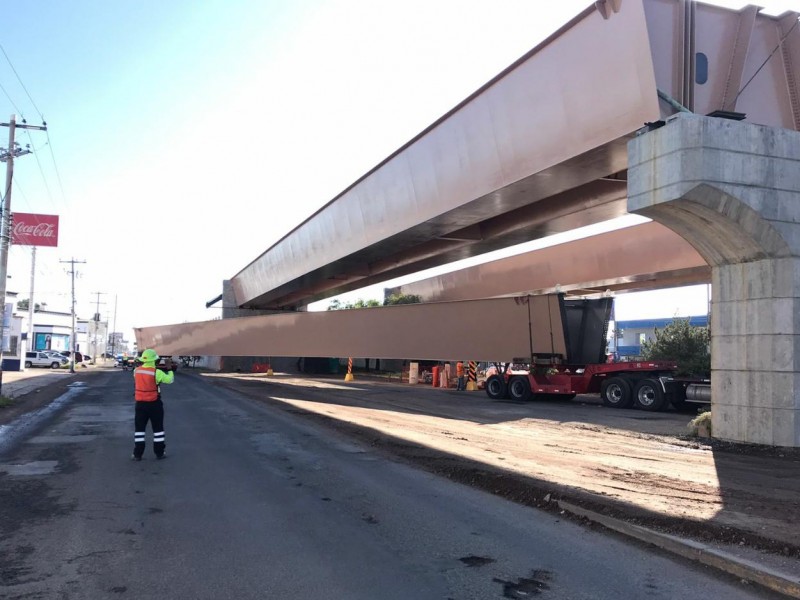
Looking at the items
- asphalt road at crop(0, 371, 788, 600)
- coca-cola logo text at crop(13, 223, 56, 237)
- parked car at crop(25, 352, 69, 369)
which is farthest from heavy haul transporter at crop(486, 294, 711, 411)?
parked car at crop(25, 352, 69, 369)

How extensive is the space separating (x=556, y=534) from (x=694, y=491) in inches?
105

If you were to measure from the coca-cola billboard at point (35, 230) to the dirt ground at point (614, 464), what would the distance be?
26748 millimetres

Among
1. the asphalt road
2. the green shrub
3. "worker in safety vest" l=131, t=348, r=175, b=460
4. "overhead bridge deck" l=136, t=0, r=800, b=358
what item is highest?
"overhead bridge deck" l=136, t=0, r=800, b=358

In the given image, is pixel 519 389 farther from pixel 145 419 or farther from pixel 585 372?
pixel 145 419

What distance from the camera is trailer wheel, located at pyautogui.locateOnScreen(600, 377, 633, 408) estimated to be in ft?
69.1

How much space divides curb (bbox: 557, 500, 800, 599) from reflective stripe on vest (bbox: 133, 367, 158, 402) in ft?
22.9

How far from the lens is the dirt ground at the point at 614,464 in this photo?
695 centimetres

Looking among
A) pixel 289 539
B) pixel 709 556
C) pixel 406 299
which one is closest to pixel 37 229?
pixel 406 299

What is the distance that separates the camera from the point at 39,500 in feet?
25.6

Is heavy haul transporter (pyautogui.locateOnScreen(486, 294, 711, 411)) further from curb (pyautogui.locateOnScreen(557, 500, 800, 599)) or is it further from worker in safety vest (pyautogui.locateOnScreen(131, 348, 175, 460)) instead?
worker in safety vest (pyautogui.locateOnScreen(131, 348, 175, 460))

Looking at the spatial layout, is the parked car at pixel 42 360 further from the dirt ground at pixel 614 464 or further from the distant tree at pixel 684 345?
Result: the distant tree at pixel 684 345

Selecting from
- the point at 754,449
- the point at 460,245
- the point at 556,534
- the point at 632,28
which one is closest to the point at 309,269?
the point at 460,245

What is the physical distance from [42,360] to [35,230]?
26361 mm

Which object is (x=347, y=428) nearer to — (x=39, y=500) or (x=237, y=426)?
(x=237, y=426)
